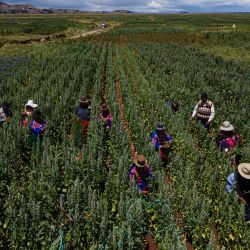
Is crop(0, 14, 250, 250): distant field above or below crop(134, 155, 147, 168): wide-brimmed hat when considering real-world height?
A: below

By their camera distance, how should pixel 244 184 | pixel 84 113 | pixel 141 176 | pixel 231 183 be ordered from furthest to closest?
pixel 84 113
pixel 141 176
pixel 231 183
pixel 244 184

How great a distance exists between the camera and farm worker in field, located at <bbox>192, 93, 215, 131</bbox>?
33.1 ft

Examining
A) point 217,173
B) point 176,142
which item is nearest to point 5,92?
point 176,142

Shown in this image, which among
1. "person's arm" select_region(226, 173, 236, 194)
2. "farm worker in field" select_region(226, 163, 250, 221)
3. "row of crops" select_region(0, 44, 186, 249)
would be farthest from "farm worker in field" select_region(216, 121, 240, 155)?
"farm worker in field" select_region(226, 163, 250, 221)

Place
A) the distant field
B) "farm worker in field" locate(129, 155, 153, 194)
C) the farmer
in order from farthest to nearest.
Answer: the farmer → "farm worker in field" locate(129, 155, 153, 194) → the distant field

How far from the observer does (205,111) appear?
33.6ft

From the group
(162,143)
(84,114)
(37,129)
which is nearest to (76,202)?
(162,143)

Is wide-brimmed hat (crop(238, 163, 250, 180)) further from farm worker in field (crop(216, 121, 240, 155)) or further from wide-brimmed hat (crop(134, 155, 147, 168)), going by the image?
farm worker in field (crop(216, 121, 240, 155))

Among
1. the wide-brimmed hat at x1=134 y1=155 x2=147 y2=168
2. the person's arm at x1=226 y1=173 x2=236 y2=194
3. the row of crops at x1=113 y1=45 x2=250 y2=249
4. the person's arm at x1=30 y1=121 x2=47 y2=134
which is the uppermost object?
the wide-brimmed hat at x1=134 y1=155 x2=147 y2=168

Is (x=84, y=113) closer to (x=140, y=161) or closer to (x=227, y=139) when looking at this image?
(x=227, y=139)

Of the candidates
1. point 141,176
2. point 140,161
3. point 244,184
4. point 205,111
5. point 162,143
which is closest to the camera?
point 244,184

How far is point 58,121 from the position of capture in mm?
10914

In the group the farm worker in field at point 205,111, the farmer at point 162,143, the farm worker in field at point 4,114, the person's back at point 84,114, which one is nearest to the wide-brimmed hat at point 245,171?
the farmer at point 162,143

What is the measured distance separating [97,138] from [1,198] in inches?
123
